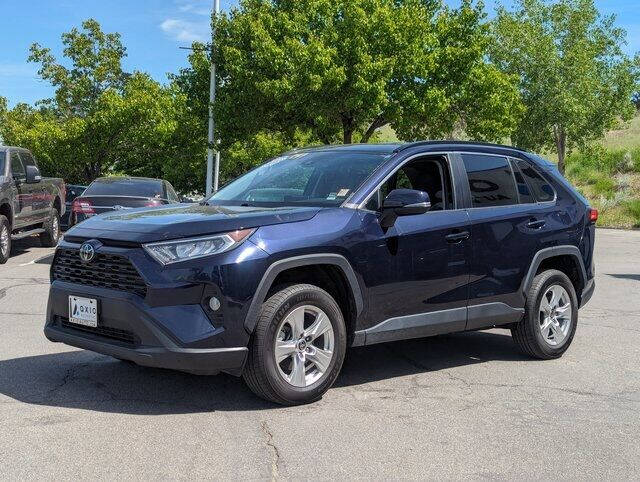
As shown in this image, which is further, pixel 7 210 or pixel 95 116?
pixel 95 116

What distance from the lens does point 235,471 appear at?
4051mm

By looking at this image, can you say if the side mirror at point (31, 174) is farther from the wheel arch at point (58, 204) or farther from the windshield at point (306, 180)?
the windshield at point (306, 180)

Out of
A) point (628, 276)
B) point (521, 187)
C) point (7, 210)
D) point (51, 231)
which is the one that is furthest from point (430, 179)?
point (51, 231)

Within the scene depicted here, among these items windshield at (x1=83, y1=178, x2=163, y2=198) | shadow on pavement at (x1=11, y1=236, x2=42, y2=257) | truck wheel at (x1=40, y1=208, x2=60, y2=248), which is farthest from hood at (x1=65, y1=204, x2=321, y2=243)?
truck wheel at (x1=40, y1=208, x2=60, y2=248)

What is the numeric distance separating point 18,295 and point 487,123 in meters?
21.7

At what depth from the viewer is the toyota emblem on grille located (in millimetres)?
5180

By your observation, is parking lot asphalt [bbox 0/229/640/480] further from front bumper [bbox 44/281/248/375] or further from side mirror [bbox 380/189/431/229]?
side mirror [bbox 380/189/431/229]

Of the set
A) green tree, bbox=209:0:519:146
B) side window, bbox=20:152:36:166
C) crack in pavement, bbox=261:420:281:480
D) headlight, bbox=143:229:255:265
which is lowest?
crack in pavement, bbox=261:420:281:480

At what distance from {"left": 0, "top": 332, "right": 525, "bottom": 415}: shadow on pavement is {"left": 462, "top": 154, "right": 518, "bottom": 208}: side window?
1.41 meters

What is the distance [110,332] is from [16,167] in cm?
1082

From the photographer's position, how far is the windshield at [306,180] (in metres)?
5.82

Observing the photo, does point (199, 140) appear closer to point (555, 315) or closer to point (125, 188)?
point (125, 188)

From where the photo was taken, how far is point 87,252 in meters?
5.21

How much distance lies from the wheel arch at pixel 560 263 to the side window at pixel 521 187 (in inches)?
17.9
